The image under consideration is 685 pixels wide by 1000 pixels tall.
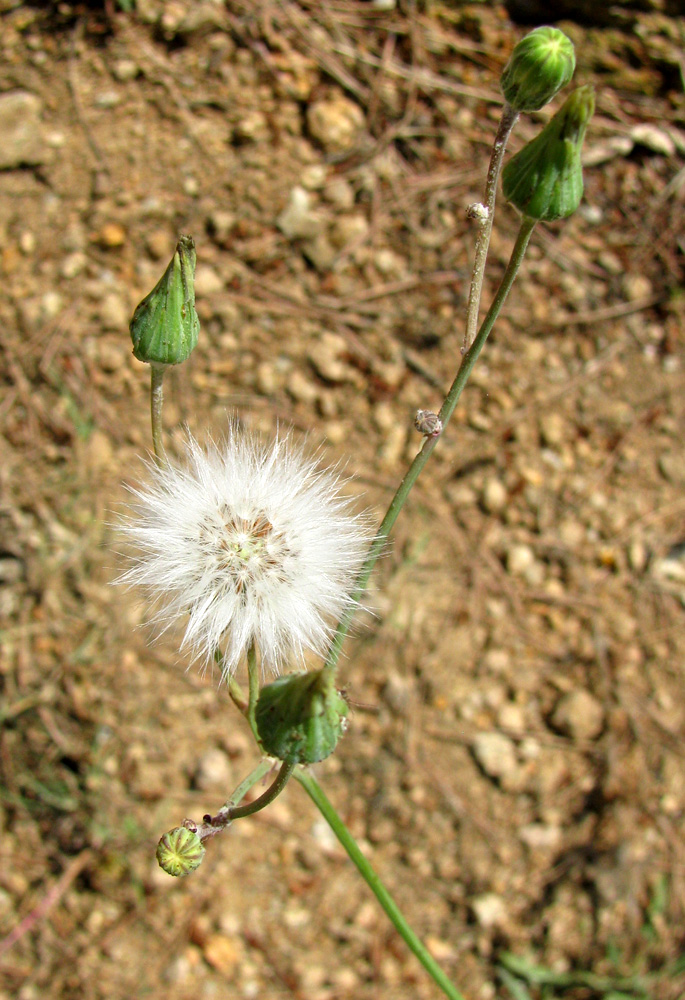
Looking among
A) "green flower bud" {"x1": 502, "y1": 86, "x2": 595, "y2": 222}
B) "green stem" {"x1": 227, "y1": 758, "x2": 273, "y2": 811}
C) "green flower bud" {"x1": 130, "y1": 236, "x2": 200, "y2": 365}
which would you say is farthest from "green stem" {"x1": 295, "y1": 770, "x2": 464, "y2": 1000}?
"green flower bud" {"x1": 502, "y1": 86, "x2": 595, "y2": 222}

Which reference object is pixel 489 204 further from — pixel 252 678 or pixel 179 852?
pixel 179 852

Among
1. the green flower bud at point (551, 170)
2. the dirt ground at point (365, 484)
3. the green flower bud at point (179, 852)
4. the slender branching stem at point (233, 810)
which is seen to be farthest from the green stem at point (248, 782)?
the dirt ground at point (365, 484)

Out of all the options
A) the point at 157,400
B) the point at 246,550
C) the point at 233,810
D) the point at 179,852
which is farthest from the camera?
the point at 246,550

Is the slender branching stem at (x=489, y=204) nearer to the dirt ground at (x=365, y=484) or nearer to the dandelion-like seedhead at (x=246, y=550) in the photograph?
the dandelion-like seedhead at (x=246, y=550)

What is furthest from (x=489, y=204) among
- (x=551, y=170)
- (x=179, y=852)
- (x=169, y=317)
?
(x=179, y=852)

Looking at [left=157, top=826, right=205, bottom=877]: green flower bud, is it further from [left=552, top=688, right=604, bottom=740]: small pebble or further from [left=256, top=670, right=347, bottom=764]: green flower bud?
[left=552, top=688, right=604, bottom=740]: small pebble

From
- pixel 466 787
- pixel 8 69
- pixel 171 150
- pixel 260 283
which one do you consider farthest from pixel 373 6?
pixel 466 787
